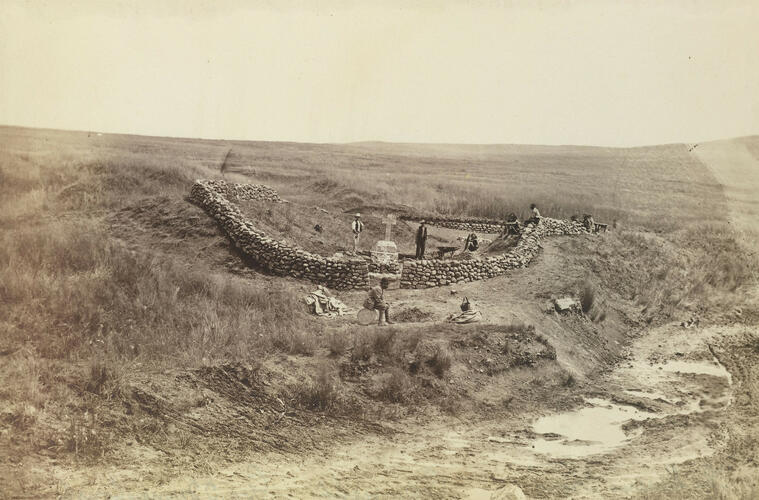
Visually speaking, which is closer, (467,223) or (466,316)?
(466,316)

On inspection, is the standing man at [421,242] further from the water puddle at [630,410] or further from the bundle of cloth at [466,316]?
the water puddle at [630,410]

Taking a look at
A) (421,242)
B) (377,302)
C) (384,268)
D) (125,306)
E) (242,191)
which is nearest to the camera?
(125,306)

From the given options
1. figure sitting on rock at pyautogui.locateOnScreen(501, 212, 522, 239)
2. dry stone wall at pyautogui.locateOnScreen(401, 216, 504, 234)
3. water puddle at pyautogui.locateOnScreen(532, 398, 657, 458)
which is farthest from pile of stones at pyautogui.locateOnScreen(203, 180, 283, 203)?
water puddle at pyautogui.locateOnScreen(532, 398, 657, 458)

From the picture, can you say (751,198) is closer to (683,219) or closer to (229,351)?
(683,219)

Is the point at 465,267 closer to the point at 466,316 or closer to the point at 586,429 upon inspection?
the point at 466,316

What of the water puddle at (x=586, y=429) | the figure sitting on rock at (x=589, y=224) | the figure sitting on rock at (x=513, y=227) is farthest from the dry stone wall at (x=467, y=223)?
the water puddle at (x=586, y=429)

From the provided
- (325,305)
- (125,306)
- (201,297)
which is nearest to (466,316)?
(325,305)
